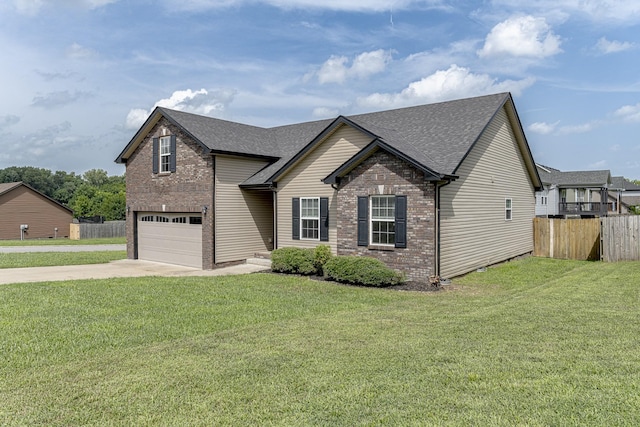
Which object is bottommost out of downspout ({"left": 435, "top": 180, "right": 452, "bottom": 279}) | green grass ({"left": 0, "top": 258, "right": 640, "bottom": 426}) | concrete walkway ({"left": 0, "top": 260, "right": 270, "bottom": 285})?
concrete walkway ({"left": 0, "top": 260, "right": 270, "bottom": 285})

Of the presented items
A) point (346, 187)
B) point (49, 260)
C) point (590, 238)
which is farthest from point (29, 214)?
point (590, 238)

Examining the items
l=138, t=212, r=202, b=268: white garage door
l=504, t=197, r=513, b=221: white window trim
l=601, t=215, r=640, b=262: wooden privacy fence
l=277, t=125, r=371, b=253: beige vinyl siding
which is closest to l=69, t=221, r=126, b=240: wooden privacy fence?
l=138, t=212, r=202, b=268: white garage door

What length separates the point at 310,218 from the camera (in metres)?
16.5

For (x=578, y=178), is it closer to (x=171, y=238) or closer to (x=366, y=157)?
(x=366, y=157)

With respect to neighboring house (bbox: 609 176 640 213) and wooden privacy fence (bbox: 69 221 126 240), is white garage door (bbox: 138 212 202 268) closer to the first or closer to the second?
wooden privacy fence (bbox: 69 221 126 240)

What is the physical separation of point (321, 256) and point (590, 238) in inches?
475

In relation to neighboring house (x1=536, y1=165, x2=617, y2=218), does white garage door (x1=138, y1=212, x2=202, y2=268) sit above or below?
below

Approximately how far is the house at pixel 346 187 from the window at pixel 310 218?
0.13 feet

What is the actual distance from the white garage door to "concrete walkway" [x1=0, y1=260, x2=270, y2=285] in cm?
59

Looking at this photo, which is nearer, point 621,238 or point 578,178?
point 621,238

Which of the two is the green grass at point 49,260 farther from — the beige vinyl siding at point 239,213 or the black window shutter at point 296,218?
the black window shutter at point 296,218

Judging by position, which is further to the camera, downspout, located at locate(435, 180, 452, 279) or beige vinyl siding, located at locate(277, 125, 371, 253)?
beige vinyl siding, located at locate(277, 125, 371, 253)

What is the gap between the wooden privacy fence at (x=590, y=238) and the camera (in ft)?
56.9

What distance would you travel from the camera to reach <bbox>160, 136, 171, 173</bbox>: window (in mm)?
19141
